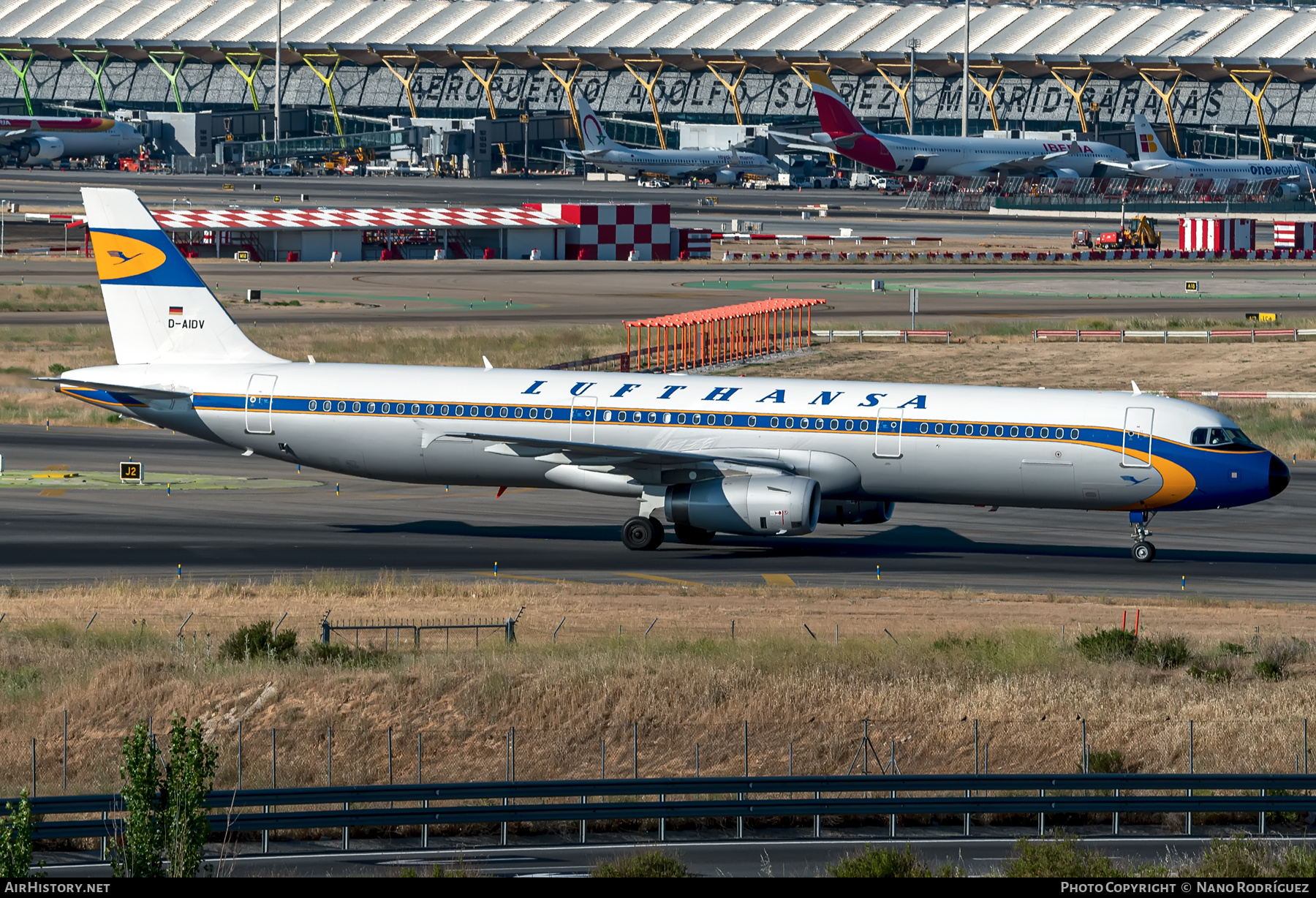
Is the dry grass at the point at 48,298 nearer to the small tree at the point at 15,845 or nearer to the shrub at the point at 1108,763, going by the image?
the shrub at the point at 1108,763

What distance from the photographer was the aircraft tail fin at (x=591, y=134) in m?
191

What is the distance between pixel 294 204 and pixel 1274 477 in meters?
133

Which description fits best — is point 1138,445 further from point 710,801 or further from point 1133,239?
point 1133,239

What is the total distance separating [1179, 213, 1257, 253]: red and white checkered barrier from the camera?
420 feet

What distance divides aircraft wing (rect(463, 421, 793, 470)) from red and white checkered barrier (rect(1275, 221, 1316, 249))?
9617 cm

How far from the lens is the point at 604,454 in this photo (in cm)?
4059

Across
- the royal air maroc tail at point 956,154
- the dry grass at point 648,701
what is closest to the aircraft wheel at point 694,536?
the dry grass at point 648,701

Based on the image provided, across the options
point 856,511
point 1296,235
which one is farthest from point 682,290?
point 856,511

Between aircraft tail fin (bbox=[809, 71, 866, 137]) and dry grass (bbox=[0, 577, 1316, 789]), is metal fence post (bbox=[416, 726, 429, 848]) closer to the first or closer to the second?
dry grass (bbox=[0, 577, 1316, 789])

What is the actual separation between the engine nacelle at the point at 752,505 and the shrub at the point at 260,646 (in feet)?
39.2

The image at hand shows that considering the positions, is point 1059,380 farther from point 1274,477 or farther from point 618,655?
point 618,655

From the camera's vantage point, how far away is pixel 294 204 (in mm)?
161500

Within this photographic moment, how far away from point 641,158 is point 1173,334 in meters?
117
